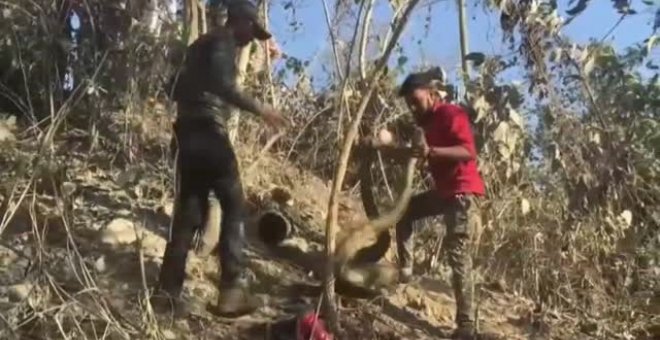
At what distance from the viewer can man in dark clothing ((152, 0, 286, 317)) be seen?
5645 mm

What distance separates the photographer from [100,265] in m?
6.11

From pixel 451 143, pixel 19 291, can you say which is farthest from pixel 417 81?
pixel 19 291

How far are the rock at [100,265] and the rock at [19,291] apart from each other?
467mm

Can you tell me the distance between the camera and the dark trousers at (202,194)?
572cm

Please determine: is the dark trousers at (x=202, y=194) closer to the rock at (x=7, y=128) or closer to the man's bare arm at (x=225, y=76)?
the man's bare arm at (x=225, y=76)

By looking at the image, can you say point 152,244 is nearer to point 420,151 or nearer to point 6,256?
point 6,256

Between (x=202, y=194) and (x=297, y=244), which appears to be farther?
(x=297, y=244)

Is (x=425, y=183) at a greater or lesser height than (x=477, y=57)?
lesser

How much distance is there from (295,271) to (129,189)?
1.09m

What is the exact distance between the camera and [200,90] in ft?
18.6

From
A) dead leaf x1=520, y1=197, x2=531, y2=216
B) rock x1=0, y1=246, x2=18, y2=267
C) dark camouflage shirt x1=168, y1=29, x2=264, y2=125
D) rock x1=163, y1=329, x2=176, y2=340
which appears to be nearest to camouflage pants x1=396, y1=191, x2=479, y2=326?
dead leaf x1=520, y1=197, x2=531, y2=216

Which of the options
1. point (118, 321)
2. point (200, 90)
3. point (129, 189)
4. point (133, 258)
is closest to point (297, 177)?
point (129, 189)

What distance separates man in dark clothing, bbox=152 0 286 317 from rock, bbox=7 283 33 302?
2.01 ft

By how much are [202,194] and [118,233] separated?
0.97 metres
